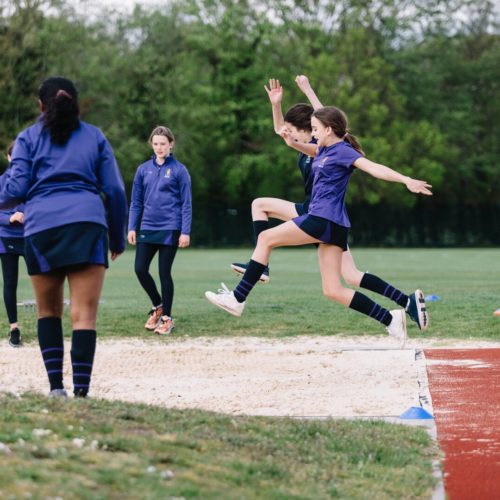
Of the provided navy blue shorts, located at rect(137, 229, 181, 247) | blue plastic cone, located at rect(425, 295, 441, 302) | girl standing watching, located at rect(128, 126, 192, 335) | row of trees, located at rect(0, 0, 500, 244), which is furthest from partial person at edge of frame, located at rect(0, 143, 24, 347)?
row of trees, located at rect(0, 0, 500, 244)

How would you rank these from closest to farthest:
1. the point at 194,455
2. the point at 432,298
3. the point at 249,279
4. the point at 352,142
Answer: the point at 194,455 < the point at 352,142 < the point at 249,279 < the point at 432,298

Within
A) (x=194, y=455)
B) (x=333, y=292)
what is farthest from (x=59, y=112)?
(x=333, y=292)

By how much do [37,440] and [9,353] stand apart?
5.52m

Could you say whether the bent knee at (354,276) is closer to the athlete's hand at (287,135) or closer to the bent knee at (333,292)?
the bent knee at (333,292)

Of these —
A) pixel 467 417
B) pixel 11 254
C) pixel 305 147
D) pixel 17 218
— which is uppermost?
pixel 305 147

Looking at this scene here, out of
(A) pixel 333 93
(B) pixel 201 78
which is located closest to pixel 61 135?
(A) pixel 333 93

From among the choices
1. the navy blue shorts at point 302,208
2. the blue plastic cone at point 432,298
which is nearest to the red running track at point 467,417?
the navy blue shorts at point 302,208

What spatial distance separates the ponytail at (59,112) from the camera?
21.5ft

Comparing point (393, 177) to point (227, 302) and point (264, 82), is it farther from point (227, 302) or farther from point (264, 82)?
point (264, 82)

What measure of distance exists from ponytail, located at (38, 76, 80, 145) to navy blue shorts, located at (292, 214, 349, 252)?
2728 mm

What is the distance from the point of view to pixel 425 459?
573 cm

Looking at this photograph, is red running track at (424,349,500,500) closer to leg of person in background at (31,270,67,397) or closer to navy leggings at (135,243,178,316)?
leg of person in background at (31,270,67,397)

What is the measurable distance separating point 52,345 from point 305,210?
399 centimetres

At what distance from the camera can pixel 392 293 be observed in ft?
32.3
